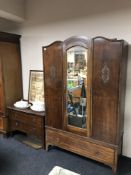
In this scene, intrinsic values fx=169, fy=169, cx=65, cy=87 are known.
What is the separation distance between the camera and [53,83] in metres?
2.47

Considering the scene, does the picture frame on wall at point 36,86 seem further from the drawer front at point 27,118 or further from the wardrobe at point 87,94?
the wardrobe at point 87,94

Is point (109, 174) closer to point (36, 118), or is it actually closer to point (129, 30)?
point (36, 118)

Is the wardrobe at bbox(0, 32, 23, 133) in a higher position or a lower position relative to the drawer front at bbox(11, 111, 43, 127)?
higher

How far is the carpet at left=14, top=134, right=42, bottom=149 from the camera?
2.90 meters

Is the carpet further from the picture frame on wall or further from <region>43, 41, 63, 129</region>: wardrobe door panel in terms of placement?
the picture frame on wall

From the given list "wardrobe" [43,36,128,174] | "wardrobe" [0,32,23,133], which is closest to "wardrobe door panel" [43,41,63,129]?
"wardrobe" [43,36,128,174]

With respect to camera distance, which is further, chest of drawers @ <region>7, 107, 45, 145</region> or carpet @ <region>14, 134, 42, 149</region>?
carpet @ <region>14, 134, 42, 149</region>

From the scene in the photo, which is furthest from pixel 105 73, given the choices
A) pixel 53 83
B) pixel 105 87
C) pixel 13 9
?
pixel 13 9

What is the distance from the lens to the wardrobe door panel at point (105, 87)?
1.97m

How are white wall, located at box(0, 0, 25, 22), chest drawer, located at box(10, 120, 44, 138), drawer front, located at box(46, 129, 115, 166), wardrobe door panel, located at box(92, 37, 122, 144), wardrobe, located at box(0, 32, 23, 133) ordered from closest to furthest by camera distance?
1. wardrobe door panel, located at box(92, 37, 122, 144)
2. drawer front, located at box(46, 129, 115, 166)
3. white wall, located at box(0, 0, 25, 22)
4. chest drawer, located at box(10, 120, 44, 138)
5. wardrobe, located at box(0, 32, 23, 133)

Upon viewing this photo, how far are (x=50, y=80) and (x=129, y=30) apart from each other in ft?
4.21

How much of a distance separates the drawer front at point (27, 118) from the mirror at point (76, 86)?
23.2 inches

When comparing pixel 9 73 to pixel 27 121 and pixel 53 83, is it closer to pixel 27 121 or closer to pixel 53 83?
pixel 27 121

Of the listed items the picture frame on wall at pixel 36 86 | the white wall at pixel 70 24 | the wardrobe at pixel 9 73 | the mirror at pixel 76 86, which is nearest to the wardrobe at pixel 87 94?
the mirror at pixel 76 86
